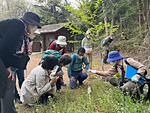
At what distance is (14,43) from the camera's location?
171 centimetres

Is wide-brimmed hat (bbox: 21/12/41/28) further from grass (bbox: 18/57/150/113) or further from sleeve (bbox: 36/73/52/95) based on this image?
grass (bbox: 18/57/150/113)

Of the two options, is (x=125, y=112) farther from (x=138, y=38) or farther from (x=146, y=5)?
(x=146, y=5)

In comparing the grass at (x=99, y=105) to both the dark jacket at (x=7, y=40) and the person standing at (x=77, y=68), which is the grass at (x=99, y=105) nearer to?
the person standing at (x=77, y=68)

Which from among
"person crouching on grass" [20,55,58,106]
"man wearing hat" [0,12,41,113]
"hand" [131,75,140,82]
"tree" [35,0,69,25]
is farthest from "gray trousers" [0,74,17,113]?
"tree" [35,0,69,25]

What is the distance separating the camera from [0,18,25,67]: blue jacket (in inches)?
65.1

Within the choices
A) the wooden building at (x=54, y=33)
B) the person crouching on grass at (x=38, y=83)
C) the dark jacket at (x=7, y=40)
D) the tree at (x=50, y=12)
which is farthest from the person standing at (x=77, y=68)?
the tree at (x=50, y=12)

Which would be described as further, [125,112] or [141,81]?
[141,81]

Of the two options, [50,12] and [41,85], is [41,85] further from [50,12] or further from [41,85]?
[50,12]

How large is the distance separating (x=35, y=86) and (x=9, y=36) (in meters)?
1.45

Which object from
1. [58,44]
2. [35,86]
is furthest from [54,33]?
[35,86]

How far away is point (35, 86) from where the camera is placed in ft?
9.08

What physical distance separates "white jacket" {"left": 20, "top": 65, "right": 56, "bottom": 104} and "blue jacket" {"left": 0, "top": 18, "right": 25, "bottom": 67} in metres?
1.05

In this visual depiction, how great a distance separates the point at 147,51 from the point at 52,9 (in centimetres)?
2079

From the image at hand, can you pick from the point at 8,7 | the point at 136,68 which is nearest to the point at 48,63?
the point at 136,68
